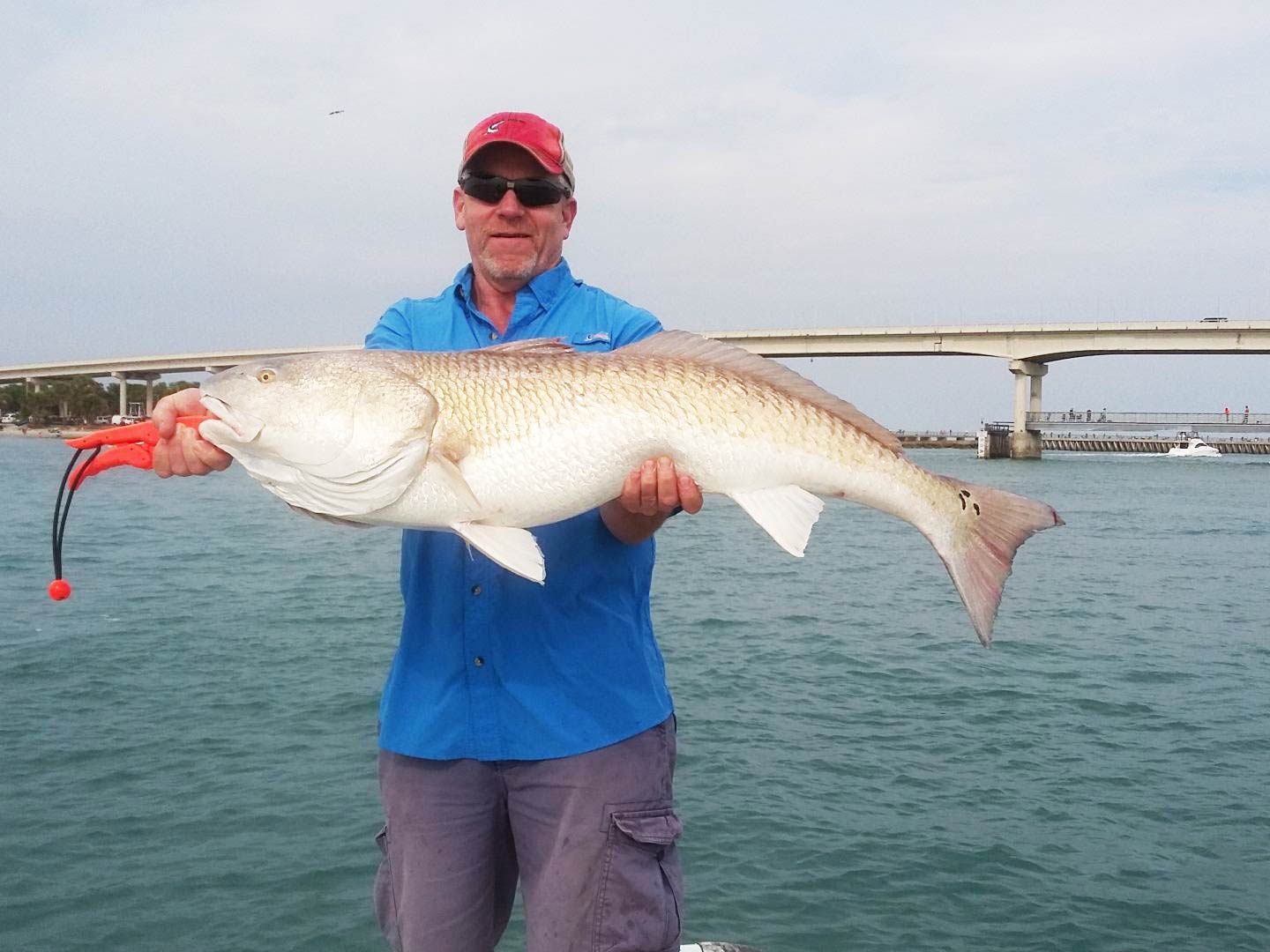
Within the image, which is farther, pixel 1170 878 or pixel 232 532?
pixel 232 532

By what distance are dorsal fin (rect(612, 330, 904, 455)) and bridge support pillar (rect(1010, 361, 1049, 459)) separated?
6082cm

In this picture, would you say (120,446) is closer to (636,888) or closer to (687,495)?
(687,495)

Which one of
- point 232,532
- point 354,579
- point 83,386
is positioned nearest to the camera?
point 354,579

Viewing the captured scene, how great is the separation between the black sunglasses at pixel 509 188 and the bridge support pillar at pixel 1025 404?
6104cm

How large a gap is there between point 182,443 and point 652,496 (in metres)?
1.36

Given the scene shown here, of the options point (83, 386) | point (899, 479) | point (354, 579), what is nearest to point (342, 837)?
point (899, 479)

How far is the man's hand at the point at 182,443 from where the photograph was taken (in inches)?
115

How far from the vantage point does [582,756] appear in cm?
300

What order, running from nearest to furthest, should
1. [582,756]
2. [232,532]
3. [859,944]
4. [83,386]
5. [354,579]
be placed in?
[582,756]
[859,944]
[354,579]
[232,532]
[83,386]

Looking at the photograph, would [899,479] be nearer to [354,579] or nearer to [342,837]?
[342,837]

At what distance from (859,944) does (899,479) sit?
369 cm

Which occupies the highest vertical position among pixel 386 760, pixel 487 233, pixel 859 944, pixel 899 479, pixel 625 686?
pixel 487 233

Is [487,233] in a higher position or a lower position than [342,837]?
higher

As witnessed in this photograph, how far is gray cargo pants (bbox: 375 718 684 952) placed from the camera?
2.98 meters
